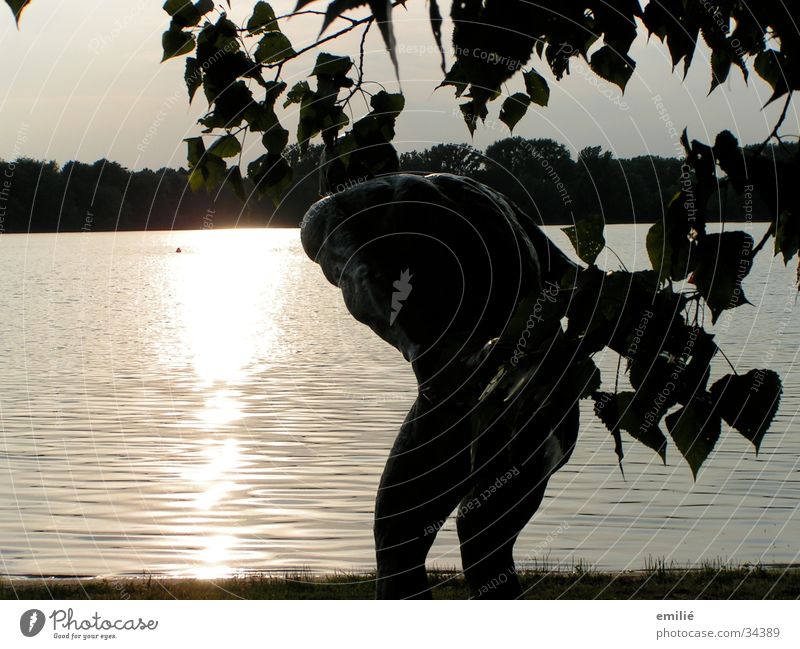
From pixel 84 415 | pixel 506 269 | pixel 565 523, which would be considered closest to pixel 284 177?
pixel 506 269

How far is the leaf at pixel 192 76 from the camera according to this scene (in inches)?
217

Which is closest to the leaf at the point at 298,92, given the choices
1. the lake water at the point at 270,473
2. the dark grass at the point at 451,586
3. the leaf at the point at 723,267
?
the lake water at the point at 270,473

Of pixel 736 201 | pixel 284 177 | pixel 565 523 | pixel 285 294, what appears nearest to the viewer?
pixel 736 201

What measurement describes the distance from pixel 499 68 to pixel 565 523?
289 inches

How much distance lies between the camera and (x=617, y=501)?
10703mm

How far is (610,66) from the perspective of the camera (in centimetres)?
436

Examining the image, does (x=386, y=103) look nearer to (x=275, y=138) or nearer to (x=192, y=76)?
(x=275, y=138)

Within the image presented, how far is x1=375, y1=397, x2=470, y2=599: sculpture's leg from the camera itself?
Result: 443cm

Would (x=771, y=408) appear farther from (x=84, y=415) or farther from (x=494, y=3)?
(x=84, y=415)

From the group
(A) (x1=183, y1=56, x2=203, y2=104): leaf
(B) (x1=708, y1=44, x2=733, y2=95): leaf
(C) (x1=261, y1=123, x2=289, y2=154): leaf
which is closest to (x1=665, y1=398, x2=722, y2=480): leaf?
(B) (x1=708, y1=44, x2=733, y2=95): leaf

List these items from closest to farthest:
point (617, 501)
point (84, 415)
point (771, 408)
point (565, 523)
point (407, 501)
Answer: point (771, 408), point (407, 501), point (565, 523), point (617, 501), point (84, 415)

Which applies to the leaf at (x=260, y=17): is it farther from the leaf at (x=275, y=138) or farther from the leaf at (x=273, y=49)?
the leaf at (x=275, y=138)

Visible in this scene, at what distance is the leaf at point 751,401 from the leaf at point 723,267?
189mm

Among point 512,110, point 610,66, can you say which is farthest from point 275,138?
point 610,66
